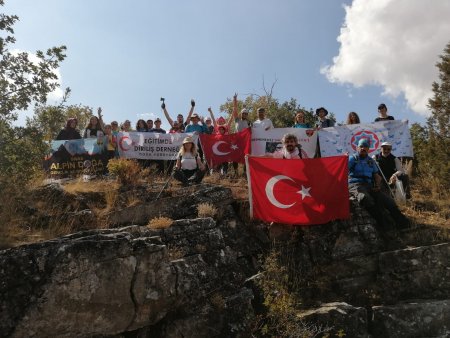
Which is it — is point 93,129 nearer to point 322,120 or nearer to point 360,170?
point 322,120

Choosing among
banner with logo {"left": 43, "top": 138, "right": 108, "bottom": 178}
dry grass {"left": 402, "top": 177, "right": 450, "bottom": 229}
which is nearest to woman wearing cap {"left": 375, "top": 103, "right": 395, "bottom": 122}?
dry grass {"left": 402, "top": 177, "right": 450, "bottom": 229}

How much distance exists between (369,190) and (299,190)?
5.49ft

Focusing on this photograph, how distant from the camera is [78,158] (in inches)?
506

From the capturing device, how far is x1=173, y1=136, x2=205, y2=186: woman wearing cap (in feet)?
34.6

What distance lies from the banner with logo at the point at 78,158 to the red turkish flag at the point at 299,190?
5752 millimetres

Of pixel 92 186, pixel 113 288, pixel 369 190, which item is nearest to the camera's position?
pixel 113 288

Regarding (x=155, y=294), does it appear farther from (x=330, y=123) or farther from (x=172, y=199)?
(x=330, y=123)

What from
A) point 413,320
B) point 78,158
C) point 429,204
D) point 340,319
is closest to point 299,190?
point 340,319

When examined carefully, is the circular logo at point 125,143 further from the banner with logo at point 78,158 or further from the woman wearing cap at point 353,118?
the woman wearing cap at point 353,118

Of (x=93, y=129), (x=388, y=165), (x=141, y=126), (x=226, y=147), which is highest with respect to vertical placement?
(x=141, y=126)

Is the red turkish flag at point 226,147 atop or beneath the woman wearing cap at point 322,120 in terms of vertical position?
beneath

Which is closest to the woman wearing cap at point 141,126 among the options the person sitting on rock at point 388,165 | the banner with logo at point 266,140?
the banner with logo at point 266,140

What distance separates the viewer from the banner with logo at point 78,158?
41.8 ft

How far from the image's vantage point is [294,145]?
31.8 ft
